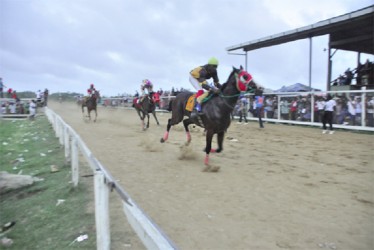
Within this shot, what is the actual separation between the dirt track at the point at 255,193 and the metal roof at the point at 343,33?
8804 mm

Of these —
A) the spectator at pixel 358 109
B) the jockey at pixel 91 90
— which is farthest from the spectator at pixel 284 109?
the jockey at pixel 91 90

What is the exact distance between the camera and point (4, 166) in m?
10.6

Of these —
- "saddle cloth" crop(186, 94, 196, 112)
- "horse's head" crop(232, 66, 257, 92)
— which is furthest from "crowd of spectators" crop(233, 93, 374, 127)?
"horse's head" crop(232, 66, 257, 92)

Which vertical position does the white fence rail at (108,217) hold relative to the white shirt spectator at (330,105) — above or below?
below

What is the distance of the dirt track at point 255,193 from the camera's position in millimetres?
4387

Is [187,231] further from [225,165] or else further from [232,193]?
[225,165]

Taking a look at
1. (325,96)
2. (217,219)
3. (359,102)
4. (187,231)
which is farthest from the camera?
(325,96)

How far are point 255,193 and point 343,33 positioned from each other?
1827 centimetres

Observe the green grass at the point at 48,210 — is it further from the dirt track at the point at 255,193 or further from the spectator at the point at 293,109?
the spectator at the point at 293,109

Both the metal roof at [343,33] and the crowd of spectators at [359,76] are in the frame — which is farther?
the crowd of spectators at [359,76]

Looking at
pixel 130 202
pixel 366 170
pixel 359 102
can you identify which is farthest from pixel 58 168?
pixel 359 102

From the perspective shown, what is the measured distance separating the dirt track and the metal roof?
28.9 ft

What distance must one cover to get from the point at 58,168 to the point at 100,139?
4701 mm

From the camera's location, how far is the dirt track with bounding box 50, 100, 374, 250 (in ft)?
14.4
